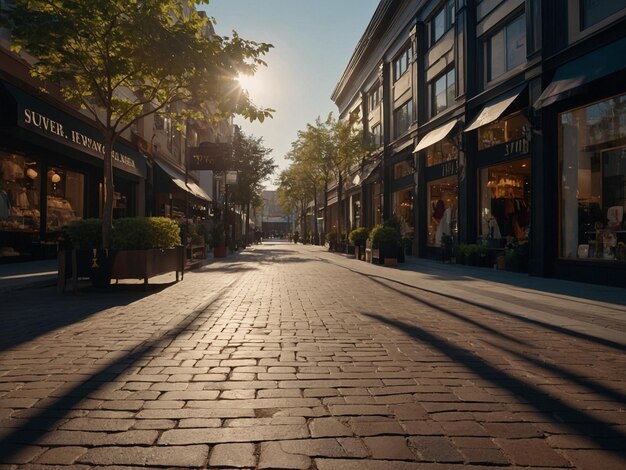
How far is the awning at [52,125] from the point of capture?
39.7 ft

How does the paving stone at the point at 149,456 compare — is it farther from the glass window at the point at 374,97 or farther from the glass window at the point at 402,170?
the glass window at the point at 374,97

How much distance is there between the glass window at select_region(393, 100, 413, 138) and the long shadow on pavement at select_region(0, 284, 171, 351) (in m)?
18.5

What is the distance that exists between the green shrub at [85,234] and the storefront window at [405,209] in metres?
17.3

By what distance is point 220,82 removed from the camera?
1083 centimetres

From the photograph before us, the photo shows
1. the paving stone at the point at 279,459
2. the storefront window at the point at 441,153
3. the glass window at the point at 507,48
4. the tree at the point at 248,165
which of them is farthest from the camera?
the tree at the point at 248,165

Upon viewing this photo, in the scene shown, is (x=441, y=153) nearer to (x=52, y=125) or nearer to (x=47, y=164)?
(x=52, y=125)

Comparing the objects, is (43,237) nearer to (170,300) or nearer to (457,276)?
(170,300)

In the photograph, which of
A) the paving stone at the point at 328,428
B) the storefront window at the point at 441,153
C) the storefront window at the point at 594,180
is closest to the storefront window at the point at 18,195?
the paving stone at the point at 328,428

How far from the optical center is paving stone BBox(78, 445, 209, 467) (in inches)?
99.7

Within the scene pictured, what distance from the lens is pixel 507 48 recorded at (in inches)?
653

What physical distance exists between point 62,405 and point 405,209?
80.6 ft

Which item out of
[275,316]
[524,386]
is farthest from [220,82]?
[524,386]

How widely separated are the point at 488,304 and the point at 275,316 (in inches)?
146

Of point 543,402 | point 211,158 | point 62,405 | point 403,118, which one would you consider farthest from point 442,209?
point 62,405
